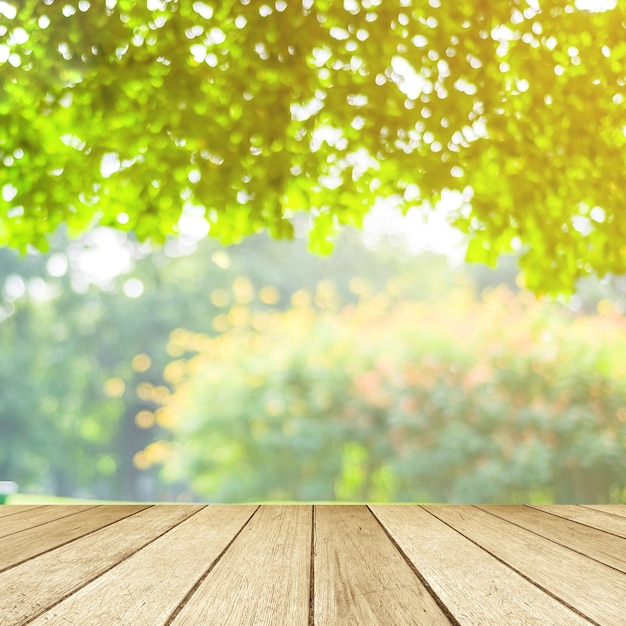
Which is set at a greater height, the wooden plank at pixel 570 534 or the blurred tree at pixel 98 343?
the blurred tree at pixel 98 343

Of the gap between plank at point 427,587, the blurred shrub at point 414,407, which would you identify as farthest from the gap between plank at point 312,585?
the blurred shrub at point 414,407

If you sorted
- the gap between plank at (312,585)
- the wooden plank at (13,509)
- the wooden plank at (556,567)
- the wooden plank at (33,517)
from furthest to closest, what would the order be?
the wooden plank at (13,509), the wooden plank at (33,517), the wooden plank at (556,567), the gap between plank at (312,585)

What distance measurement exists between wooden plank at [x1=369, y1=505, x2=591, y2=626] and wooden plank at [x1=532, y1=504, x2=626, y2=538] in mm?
524

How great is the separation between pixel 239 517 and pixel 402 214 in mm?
1503

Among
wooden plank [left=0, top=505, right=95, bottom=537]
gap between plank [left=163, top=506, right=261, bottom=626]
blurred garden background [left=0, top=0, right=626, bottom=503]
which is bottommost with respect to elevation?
gap between plank [left=163, top=506, right=261, bottom=626]

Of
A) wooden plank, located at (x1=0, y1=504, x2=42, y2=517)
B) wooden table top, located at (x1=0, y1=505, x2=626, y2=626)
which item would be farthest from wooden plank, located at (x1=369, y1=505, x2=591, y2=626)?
wooden plank, located at (x1=0, y1=504, x2=42, y2=517)

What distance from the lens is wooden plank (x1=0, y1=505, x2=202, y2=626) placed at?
141 cm

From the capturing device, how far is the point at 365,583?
1.57 m

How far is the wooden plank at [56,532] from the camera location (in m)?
1.92

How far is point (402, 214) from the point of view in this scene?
333cm

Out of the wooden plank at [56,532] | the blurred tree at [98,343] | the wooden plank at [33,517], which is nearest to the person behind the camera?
the wooden plank at [56,532]

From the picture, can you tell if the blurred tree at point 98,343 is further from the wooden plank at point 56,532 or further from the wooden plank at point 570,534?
the wooden plank at point 570,534

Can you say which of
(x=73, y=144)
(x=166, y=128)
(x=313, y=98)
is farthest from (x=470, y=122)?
(x=73, y=144)

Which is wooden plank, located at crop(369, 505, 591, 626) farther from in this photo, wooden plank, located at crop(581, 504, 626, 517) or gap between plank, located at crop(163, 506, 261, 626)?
wooden plank, located at crop(581, 504, 626, 517)
